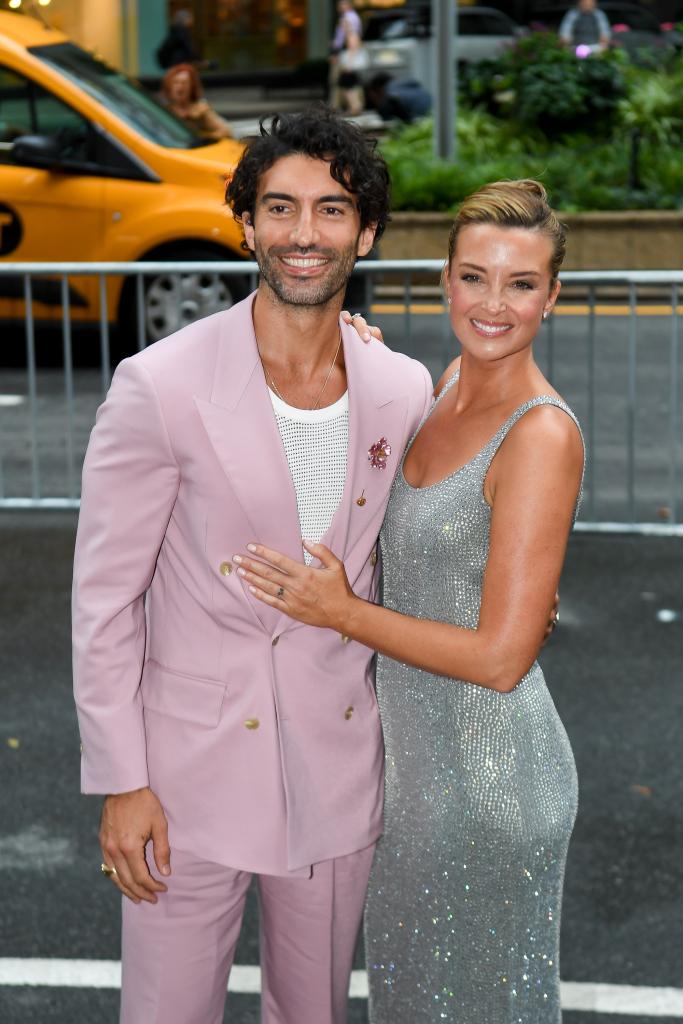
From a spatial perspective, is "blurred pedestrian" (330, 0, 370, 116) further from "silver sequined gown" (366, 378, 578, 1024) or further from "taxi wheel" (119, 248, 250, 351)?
"silver sequined gown" (366, 378, 578, 1024)

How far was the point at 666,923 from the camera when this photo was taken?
473 cm

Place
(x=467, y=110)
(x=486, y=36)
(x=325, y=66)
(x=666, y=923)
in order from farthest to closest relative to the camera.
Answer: (x=325, y=66)
(x=486, y=36)
(x=467, y=110)
(x=666, y=923)

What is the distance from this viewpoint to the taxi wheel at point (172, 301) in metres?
10.5

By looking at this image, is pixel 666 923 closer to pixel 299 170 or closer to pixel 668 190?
pixel 299 170

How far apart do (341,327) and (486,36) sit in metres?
27.0

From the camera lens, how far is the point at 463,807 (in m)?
3.21

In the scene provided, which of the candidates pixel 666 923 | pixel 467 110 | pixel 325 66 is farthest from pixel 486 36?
pixel 666 923

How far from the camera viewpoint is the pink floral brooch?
3217mm

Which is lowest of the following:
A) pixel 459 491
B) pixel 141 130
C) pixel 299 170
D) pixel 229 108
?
pixel 229 108

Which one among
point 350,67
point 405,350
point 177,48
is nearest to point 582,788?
point 405,350

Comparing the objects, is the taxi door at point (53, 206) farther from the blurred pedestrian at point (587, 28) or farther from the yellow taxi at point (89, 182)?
the blurred pedestrian at point (587, 28)

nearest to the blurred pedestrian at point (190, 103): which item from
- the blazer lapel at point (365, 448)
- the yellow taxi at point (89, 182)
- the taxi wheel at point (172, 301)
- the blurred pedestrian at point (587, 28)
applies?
the yellow taxi at point (89, 182)

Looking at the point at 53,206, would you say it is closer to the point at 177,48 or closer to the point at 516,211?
the point at 516,211

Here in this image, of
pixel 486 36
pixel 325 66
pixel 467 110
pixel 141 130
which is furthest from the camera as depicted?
pixel 325 66
